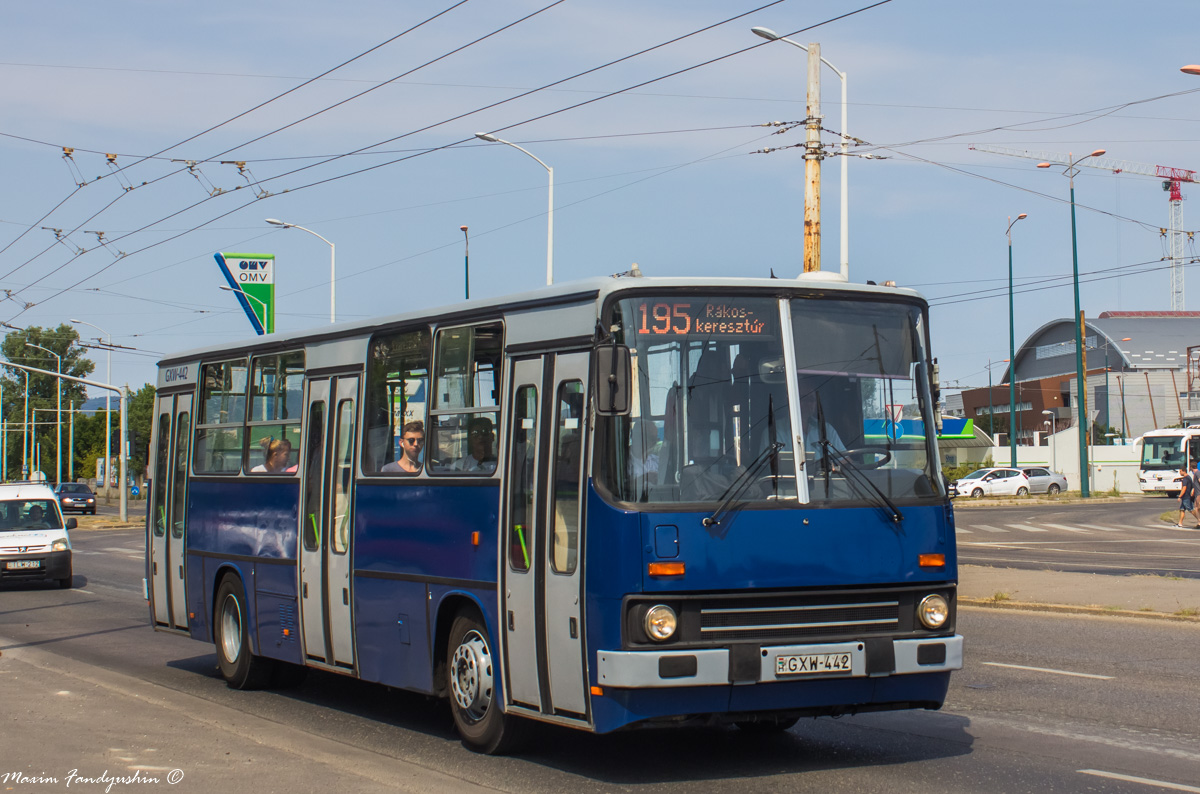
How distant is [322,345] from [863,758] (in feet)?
17.6

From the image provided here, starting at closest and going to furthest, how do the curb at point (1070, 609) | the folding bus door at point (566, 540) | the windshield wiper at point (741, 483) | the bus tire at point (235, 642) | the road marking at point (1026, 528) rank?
1. the windshield wiper at point (741, 483)
2. the folding bus door at point (566, 540)
3. the bus tire at point (235, 642)
4. the curb at point (1070, 609)
5. the road marking at point (1026, 528)

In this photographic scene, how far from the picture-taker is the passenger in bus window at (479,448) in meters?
8.64

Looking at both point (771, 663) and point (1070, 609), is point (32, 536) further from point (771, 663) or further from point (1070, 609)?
point (771, 663)

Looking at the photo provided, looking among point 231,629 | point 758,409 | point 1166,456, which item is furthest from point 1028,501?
point 758,409

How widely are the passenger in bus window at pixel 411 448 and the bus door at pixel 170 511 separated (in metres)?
4.45

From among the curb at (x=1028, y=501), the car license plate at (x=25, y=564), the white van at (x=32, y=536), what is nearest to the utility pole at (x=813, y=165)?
the white van at (x=32, y=536)

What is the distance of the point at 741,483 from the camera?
752 centimetres

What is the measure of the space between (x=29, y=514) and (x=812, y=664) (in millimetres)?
21214

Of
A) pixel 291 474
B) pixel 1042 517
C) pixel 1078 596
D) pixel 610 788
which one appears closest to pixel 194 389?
pixel 291 474

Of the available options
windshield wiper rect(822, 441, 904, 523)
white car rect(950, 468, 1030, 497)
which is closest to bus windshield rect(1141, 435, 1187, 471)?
white car rect(950, 468, 1030, 497)

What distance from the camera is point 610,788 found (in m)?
7.53

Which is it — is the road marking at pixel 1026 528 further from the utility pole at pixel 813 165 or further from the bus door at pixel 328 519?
the bus door at pixel 328 519

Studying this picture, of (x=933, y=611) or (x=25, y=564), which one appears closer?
(x=933, y=611)

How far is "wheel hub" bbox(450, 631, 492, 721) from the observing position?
8.59m
